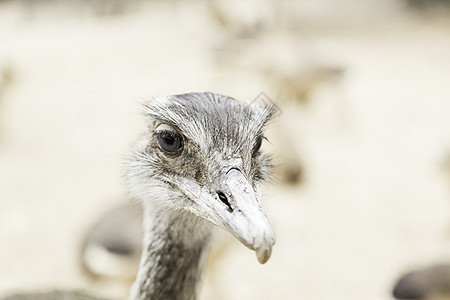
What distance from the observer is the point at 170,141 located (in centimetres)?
170

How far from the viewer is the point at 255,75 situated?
691 centimetres

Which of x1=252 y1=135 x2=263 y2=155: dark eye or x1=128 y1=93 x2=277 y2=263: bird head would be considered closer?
x1=128 y1=93 x2=277 y2=263: bird head

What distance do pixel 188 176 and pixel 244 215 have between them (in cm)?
33

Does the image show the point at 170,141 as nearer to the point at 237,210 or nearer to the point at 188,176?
the point at 188,176

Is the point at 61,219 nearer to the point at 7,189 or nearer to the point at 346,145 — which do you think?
the point at 7,189

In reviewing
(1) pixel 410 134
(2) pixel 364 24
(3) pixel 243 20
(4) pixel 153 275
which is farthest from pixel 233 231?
(2) pixel 364 24

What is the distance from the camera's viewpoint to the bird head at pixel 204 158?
1.48 m

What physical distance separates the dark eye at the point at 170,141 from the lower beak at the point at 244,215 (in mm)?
224

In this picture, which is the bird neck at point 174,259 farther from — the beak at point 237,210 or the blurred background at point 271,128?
the blurred background at point 271,128

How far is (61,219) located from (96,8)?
7079mm

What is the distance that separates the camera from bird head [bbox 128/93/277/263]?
1478 mm

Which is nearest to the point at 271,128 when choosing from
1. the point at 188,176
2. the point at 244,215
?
the point at 188,176

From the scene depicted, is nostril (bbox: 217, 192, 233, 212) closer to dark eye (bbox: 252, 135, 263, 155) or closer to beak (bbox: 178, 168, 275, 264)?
beak (bbox: 178, 168, 275, 264)

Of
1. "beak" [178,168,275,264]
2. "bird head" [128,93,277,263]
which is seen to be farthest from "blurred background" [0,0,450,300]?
"beak" [178,168,275,264]
